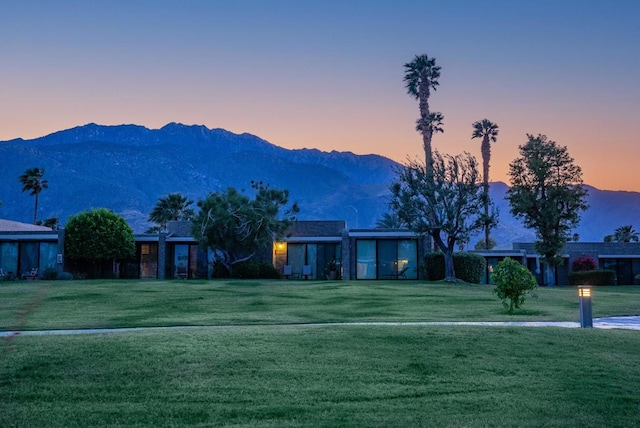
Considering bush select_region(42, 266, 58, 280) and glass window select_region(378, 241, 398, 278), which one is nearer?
bush select_region(42, 266, 58, 280)

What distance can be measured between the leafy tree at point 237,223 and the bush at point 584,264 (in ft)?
79.3

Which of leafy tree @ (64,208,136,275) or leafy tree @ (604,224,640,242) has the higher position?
leafy tree @ (604,224,640,242)

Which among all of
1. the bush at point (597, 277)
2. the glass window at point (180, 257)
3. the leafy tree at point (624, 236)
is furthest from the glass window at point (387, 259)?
the leafy tree at point (624, 236)

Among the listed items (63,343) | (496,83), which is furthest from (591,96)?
(63,343)

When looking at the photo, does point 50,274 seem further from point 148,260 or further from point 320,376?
point 320,376

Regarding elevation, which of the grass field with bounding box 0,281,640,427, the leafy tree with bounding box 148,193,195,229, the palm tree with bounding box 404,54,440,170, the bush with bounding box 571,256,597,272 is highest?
the palm tree with bounding box 404,54,440,170

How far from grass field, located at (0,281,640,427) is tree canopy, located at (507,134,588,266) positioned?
32.9m

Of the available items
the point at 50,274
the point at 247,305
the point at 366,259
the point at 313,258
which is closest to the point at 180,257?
the point at 50,274

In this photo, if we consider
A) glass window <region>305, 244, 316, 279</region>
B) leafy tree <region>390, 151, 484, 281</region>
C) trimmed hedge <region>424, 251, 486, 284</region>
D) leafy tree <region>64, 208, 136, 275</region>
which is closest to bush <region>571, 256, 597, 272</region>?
trimmed hedge <region>424, 251, 486, 284</region>

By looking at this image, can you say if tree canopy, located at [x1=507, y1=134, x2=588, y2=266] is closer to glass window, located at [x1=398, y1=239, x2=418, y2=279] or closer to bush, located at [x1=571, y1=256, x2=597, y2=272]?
bush, located at [x1=571, y1=256, x2=597, y2=272]

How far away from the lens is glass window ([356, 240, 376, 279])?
40.1 m

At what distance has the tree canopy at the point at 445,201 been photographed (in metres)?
34.7

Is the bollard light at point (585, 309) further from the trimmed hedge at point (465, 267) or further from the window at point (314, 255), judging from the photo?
the window at point (314, 255)

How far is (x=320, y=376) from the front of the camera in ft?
30.5
